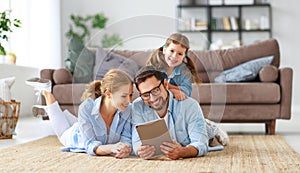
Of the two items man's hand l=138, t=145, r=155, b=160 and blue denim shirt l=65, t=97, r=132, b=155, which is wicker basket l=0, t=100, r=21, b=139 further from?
man's hand l=138, t=145, r=155, b=160

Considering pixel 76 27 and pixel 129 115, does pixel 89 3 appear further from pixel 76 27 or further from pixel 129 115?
pixel 129 115

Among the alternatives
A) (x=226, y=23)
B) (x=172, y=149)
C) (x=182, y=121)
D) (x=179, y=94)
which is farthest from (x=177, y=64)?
(x=226, y=23)

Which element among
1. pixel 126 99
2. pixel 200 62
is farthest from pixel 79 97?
pixel 200 62

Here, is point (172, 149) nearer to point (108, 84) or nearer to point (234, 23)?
point (108, 84)

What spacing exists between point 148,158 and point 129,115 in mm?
224

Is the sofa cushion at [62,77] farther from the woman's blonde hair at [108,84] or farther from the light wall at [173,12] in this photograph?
the light wall at [173,12]

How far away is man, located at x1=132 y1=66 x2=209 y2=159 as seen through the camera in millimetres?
2264

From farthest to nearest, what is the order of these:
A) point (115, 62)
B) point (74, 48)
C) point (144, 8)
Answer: point (144, 8), point (74, 48), point (115, 62)

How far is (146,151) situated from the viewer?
2371mm

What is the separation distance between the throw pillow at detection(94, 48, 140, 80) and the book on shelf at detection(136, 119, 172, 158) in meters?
0.22

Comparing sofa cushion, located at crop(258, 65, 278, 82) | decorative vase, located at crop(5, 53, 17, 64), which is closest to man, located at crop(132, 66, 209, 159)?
sofa cushion, located at crop(258, 65, 278, 82)

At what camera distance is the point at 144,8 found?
816cm

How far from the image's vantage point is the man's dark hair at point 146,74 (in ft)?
7.47

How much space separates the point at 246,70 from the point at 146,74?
7.36ft
